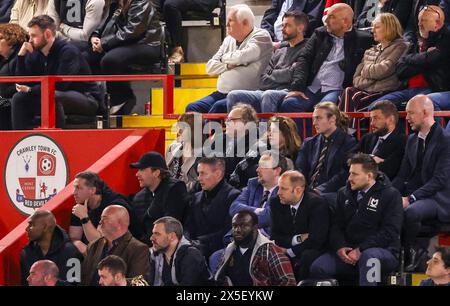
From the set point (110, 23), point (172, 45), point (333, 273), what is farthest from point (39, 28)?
point (333, 273)

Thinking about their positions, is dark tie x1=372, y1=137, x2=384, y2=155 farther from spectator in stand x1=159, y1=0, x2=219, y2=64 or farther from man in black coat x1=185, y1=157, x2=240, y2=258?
spectator in stand x1=159, y1=0, x2=219, y2=64

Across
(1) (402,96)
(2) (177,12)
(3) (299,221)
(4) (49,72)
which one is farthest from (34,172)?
(1) (402,96)

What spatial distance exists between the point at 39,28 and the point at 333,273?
476 centimetres

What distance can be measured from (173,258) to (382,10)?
3941 mm

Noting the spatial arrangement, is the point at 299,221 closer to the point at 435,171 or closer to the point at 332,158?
the point at 332,158

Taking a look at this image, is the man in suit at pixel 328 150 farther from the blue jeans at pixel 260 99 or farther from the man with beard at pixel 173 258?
the man with beard at pixel 173 258

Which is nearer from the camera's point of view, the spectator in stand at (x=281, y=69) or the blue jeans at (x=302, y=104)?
the blue jeans at (x=302, y=104)

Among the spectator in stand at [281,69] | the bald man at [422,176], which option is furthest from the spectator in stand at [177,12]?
the bald man at [422,176]

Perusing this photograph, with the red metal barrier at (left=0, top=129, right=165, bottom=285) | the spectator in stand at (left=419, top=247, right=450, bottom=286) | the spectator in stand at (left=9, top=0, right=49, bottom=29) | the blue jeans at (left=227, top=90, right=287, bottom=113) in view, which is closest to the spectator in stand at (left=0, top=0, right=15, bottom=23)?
the spectator in stand at (left=9, top=0, right=49, bottom=29)

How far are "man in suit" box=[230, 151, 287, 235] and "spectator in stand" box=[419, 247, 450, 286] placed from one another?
74.2 inches

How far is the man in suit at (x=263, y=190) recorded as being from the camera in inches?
543

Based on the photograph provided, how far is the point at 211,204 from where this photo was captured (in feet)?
46.2

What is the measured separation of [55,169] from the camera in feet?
51.1

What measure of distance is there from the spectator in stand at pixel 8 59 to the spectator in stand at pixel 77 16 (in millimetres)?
707
